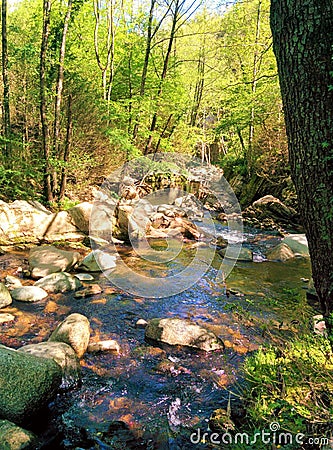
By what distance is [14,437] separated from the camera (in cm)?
218

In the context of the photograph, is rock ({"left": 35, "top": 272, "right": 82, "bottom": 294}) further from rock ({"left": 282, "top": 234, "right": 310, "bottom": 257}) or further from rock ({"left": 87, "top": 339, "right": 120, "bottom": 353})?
rock ({"left": 282, "top": 234, "right": 310, "bottom": 257})

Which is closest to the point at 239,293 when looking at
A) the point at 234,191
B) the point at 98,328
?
the point at 98,328

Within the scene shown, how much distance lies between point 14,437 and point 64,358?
90 centimetres

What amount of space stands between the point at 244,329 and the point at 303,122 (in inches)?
113

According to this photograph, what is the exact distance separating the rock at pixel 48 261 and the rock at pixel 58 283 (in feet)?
1.30

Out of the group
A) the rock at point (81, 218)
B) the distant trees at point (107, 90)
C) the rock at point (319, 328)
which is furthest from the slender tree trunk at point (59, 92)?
the rock at point (319, 328)

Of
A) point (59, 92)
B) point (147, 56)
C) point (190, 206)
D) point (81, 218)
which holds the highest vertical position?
point (147, 56)

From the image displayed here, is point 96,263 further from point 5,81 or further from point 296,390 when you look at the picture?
point 5,81

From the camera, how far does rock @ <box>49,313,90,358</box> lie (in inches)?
136

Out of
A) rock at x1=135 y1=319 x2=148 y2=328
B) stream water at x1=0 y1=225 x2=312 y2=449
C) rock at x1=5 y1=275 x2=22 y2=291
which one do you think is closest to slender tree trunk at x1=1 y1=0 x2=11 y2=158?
rock at x1=5 y1=275 x2=22 y2=291

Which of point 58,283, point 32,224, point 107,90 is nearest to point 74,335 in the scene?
point 58,283

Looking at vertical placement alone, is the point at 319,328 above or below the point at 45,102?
below

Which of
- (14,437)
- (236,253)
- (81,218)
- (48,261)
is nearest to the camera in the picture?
(14,437)

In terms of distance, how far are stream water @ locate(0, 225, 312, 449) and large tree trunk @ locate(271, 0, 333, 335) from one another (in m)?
0.61
